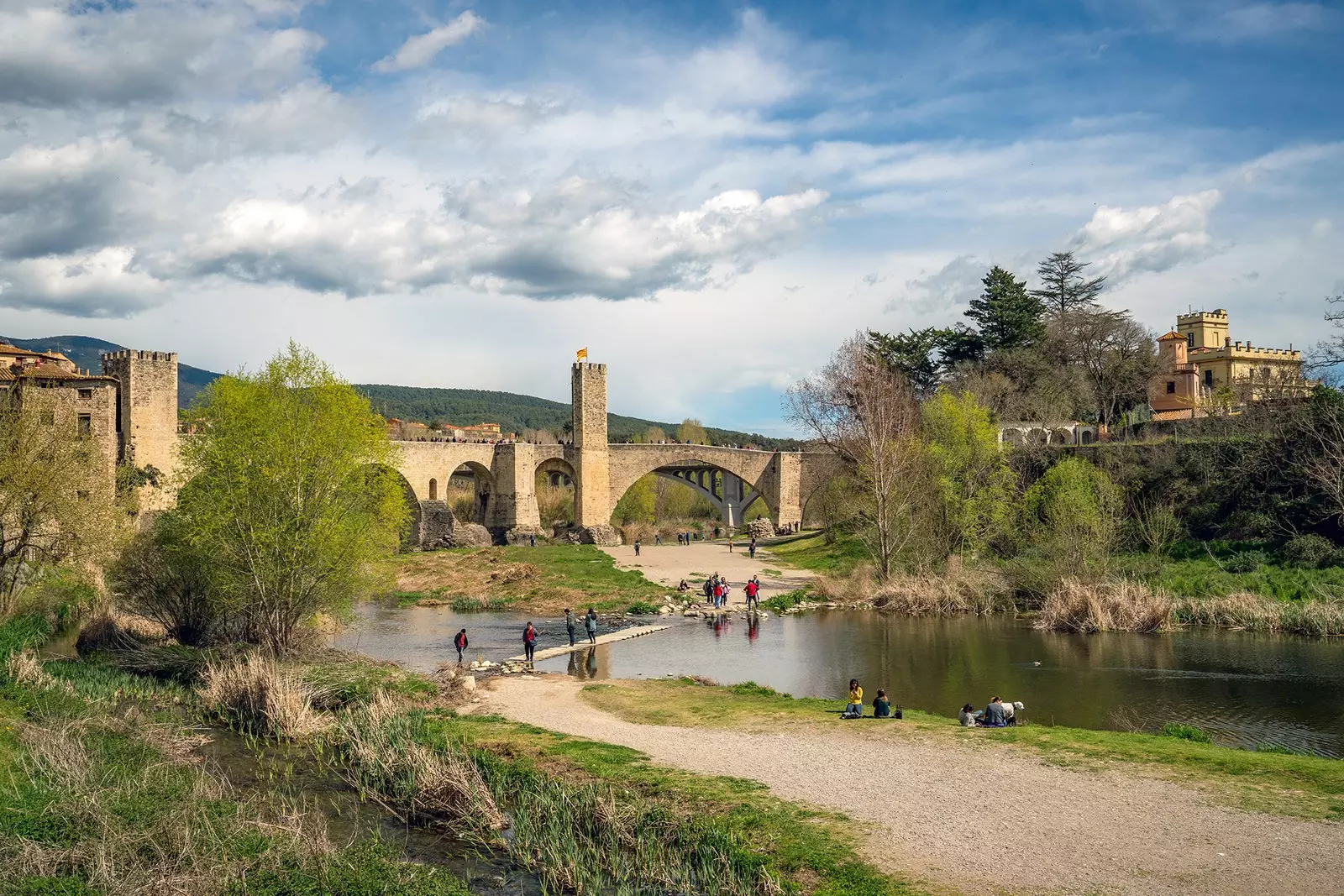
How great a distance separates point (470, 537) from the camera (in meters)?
48.8

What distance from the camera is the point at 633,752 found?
1411 cm

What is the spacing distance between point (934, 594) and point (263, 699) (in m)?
19.7

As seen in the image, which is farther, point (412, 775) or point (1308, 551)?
point (1308, 551)

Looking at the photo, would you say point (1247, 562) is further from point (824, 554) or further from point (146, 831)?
point (146, 831)

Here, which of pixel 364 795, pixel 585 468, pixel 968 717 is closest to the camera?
pixel 364 795

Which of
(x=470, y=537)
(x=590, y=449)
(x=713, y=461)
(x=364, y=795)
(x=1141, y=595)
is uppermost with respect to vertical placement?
(x=590, y=449)

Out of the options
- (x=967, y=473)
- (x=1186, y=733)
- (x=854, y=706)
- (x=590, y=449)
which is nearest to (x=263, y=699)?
(x=854, y=706)

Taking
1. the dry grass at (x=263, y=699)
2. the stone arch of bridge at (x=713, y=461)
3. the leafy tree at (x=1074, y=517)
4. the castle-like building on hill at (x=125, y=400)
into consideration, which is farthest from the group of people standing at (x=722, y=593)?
the stone arch of bridge at (x=713, y=461)

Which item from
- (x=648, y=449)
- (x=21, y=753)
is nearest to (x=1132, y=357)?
(x=648, y=449)

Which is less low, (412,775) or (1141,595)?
(1141,595)

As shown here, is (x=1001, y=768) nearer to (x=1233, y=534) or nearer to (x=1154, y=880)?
(x=1154, y=880)

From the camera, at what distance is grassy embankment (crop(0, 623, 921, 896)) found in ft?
32.0

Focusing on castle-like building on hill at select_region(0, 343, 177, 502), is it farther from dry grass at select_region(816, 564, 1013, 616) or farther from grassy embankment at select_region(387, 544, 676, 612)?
dry grass at select_region(816, 564, 1013, 616)

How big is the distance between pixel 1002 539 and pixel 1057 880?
27661 millimetres
